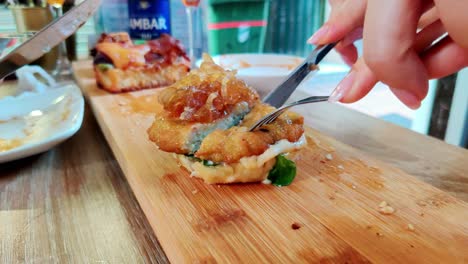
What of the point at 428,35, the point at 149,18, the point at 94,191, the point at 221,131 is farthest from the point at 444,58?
the point at 149,18

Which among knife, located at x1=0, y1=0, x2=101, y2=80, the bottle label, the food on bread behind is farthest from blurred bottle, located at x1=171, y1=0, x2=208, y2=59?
knife, located at x1=0, y1=0, x2=101, y2=80

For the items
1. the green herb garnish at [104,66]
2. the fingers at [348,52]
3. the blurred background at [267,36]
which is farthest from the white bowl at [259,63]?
the fingers at [348,52]

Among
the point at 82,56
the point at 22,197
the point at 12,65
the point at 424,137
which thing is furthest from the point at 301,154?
the point at 82,56

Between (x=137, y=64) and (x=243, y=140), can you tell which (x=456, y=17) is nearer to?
(x=243, y=140)

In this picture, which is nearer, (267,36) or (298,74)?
(298,74)

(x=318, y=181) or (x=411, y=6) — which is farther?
(x=318, y=181)

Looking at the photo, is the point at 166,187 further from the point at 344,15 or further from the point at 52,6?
the point at 52,6

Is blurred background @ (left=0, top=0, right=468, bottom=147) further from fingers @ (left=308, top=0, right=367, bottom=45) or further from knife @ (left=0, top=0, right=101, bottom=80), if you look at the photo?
fingers @ (left=308, top=0, right=367, bottom=45)
